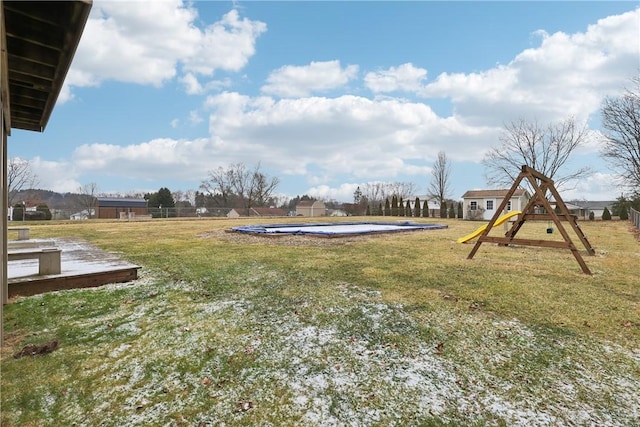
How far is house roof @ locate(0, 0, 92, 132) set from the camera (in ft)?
7.93

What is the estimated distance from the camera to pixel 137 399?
7.63 feet

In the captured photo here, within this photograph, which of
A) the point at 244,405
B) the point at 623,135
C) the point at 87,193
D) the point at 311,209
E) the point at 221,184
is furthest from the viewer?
the point at 311,209

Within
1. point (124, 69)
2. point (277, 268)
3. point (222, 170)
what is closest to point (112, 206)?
point (222, 170)

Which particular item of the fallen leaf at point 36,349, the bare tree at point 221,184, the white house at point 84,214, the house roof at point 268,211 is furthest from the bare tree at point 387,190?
the fallen leaf at point 36,349

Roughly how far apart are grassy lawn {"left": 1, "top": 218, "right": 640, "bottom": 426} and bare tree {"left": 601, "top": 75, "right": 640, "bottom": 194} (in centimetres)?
2559

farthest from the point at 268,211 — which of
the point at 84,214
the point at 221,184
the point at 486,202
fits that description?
the point at 486,202

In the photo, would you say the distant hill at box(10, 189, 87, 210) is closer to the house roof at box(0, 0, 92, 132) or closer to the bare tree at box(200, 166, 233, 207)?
the bare tree at box(200, 166, 233, 207)

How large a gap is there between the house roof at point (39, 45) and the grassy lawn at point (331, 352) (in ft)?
8.84

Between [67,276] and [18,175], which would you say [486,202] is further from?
[18,175]

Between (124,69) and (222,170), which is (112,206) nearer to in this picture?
(222,170)

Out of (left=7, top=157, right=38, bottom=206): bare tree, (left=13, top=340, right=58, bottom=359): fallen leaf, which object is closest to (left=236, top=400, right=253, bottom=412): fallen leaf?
(left=13, top=340, right=58, bottom=359): fallen leaf

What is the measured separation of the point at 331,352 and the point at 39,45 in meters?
3.87

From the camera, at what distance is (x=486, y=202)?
33.1 metres

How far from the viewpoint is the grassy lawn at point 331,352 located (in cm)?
221
